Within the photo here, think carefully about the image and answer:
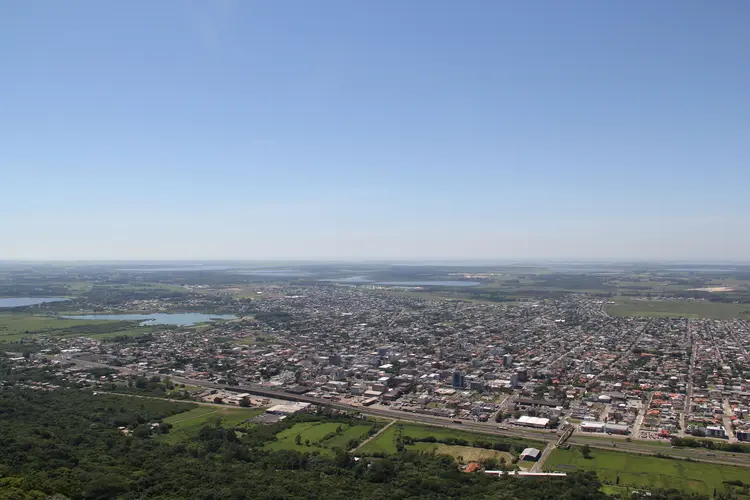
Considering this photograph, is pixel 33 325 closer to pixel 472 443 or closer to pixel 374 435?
pixel 374 435

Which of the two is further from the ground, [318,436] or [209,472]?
[209,472]

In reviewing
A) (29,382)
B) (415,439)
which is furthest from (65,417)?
(415,439)

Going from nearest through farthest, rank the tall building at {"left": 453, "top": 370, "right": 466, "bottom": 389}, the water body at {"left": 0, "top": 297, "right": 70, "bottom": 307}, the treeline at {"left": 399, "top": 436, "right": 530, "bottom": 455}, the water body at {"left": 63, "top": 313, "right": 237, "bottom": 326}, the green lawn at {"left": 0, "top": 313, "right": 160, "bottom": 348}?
the treeline at {"left": 399, "top": 436, "right": 530, "bottom": 455} → the tall building at {"left": 453, "top": 370, "right": 466, "bottom": 389} → the green lawn at {"left": 0, "top": 313, "right": 160, "bottom": 348} → the water body at {"left": 63, "top": 313, "right": 237, "bottom": 326} → the water body at {"left": 0, "top": 297, "right": 70, "bottom": 307}

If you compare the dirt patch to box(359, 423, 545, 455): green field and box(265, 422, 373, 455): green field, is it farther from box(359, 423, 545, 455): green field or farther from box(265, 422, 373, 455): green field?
box(265, 422, 373, 455): green field

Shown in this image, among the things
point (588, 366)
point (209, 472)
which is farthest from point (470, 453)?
point (588, 366)

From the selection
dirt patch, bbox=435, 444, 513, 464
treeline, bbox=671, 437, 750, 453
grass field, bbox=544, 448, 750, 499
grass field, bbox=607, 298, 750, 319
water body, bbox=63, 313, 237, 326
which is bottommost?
dirt patch, bbox=435, 444, 513, 464

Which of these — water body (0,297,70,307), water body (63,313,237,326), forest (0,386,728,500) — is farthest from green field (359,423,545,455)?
water body (0,297,70,307)
